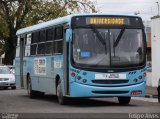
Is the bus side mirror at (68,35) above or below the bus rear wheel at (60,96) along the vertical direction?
above

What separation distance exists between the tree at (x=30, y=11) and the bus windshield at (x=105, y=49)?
3722 cm

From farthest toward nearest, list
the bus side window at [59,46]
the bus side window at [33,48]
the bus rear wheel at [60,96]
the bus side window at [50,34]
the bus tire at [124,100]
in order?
the bus side window at [33,48] → the bus side window at [50,34] → the bus tire at [124,100] → the bus side window at [59,46] → the bus rear wheel at [60,96]

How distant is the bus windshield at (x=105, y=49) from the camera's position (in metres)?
18.3

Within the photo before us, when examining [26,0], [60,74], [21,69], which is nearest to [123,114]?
[60,74]

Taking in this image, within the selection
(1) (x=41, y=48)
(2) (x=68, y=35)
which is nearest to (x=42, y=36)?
(1) (x=41, y=48)

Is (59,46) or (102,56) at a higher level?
(59,46)

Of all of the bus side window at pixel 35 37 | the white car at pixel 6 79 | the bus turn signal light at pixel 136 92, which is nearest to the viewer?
the bus turn signal light at pixel 136 92

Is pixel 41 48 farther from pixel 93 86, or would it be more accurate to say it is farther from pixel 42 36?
pixel 93 86

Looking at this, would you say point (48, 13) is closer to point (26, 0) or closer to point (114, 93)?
point (26, 0)

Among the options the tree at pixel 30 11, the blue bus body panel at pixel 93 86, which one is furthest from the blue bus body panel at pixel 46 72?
the tree at pixel 30 11

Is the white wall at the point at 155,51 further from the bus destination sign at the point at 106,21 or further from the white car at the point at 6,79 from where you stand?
the bus destination sign at the point at 106,21

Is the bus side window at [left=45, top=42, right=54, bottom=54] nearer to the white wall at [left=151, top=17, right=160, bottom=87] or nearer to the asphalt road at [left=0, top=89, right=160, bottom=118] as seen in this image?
the asphalt road at [left=0, top=89, right=160, bottom=118]

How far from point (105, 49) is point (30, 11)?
39088 mm

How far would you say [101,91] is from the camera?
18.2m
